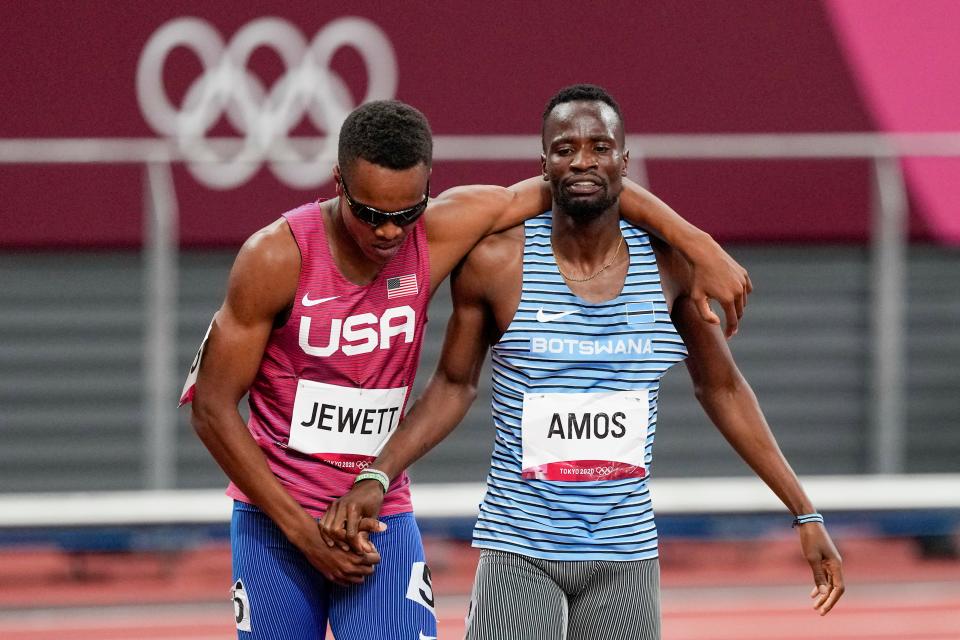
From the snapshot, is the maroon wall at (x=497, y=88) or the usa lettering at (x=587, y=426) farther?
the maroon wall at (x=497, y=88)

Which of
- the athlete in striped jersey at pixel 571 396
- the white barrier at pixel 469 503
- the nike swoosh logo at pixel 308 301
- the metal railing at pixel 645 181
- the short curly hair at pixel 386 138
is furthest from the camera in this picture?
the metal railing at pixel 645 181

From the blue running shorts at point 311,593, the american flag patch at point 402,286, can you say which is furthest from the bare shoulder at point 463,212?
the blue running shorts at point 311,593

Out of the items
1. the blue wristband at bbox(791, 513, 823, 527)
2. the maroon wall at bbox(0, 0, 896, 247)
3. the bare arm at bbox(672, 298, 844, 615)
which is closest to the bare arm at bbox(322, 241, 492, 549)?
the bare arm at bbox(672, 298, 844, 615)

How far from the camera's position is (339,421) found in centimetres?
358

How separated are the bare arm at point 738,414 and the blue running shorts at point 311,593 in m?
0.91

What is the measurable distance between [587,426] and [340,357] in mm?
644

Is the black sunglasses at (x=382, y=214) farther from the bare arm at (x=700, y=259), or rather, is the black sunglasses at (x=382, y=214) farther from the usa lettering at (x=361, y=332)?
the bare arm at (x=700, y=259)

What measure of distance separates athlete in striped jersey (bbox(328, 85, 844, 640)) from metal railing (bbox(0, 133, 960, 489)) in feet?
15.3

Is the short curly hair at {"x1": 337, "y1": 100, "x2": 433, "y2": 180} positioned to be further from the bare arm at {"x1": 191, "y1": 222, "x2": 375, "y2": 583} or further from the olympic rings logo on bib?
the olympic rings logo on bib

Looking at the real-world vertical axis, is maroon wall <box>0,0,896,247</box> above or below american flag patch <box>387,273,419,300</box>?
above

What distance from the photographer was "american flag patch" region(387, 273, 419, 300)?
141 inches

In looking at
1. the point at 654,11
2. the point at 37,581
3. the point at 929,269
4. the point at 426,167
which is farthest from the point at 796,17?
the point at 426,167

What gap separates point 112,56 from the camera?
28.9ft

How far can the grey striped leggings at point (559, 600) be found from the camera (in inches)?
141
